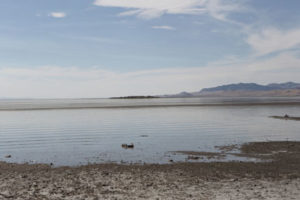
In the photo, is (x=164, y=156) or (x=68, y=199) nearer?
(x=68, y=199)

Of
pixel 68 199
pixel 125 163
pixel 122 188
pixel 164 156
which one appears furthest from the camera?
pixel 164 156

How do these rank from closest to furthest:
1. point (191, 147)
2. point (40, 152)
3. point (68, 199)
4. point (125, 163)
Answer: point (68, 199)
point (125, 163)
point (40, 152)
point (191, 147)

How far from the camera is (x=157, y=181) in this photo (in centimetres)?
1449

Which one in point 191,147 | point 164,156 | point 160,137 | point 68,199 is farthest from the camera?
point 160,137

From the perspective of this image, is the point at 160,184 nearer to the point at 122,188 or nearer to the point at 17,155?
the point at 122,188

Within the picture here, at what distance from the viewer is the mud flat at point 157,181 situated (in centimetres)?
1233

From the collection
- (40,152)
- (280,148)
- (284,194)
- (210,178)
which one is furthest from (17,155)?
(280,148)

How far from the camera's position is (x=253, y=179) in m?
14.7

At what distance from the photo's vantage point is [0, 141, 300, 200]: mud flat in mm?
12328

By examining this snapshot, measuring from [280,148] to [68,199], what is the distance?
18.0 metres

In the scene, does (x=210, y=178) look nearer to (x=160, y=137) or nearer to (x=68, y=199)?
(x=68, y=199)

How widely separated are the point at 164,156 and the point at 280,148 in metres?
9.47

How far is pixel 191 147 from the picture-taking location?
81.9ft

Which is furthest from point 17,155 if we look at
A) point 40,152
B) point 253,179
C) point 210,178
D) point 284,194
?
point 284,194
